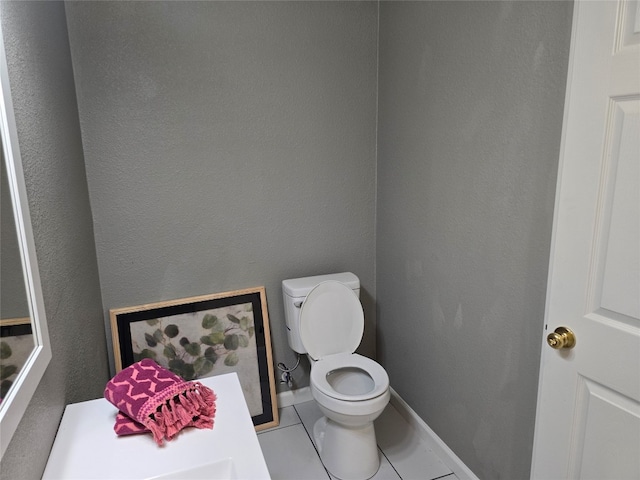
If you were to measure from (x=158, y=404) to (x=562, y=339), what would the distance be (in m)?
1.16

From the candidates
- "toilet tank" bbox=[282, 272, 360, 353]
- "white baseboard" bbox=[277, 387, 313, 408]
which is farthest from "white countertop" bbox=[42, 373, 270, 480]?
"white baseboard" bbox=[277, 387, 313, 408]

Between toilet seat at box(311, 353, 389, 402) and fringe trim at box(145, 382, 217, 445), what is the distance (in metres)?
0.68

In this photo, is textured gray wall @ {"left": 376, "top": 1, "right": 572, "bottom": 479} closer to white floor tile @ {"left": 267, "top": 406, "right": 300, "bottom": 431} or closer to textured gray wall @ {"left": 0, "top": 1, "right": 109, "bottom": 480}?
white floor tile @ {"left": 267, "top": 406, "right": 300, "bottom": 431}

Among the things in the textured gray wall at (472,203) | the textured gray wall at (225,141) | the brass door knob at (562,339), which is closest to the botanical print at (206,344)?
the textured gray wall at (225,141)

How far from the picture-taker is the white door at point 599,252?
1079 millimetres

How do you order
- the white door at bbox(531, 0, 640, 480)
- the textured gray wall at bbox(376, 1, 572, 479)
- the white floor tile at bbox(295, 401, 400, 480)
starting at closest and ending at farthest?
the white door at bbox(531, 0, 640, 480), the textured gray wall at bbox(376, 1, 572, 479), the white floor tile at bbox(295, 401, 400, 480)

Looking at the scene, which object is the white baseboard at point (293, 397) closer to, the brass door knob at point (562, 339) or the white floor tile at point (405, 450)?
the white floor tile at point (405, 450)

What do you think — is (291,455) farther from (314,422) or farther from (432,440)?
(432,440)

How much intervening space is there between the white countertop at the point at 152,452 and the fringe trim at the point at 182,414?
2cm

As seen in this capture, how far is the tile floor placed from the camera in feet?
6.56

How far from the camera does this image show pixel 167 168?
6.75 feet

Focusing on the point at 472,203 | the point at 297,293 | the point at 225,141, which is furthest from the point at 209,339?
the point at 472,203

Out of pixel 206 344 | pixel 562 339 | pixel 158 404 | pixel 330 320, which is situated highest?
pixel 562 339

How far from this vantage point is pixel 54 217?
1.39 metres
